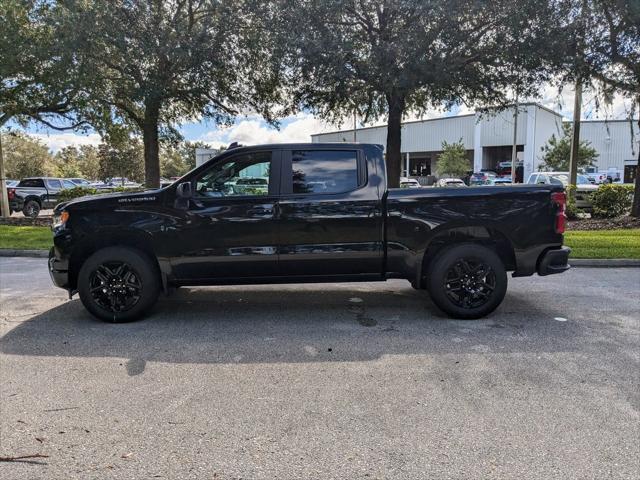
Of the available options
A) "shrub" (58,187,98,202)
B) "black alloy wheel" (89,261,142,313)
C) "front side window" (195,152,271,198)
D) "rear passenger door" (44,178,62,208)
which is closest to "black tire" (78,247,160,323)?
"black alloy wheel" (89,261,142,313)

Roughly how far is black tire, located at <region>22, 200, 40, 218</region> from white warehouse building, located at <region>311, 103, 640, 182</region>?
3899 centimetres

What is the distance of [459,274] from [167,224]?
3.28 meters

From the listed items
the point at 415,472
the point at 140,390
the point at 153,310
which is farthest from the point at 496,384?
the point at 153,310

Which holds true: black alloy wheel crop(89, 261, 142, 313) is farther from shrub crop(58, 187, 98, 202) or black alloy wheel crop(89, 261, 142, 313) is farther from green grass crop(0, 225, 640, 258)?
shrub crop(58, 187, 98, 202)

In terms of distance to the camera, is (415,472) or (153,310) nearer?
(415,472)

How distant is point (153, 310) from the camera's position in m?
6.26

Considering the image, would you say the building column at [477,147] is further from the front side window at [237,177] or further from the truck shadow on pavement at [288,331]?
the front side window at [237,177]

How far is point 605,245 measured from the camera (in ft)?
35.6

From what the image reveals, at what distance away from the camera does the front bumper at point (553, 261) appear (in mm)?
5805

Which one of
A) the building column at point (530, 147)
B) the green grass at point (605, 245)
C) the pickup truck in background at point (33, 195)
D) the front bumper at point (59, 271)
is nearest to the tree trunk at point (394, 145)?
the green grass at point (605, 245)

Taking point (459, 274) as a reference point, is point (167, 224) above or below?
above

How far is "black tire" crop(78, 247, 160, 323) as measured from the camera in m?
5.60

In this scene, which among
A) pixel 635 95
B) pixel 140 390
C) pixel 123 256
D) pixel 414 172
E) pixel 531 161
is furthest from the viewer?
pixel 414 172

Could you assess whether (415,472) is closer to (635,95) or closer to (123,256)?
(123,256)
